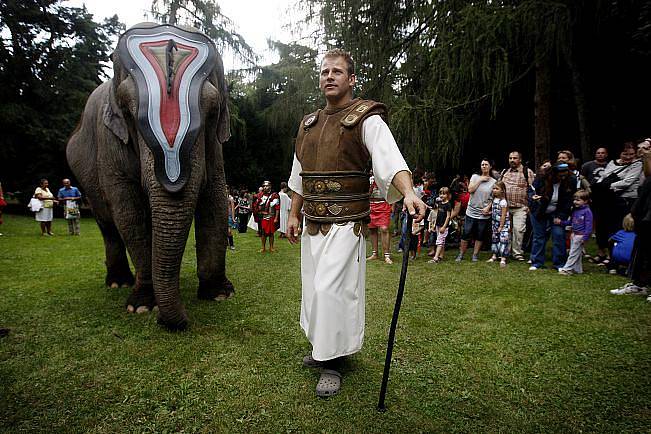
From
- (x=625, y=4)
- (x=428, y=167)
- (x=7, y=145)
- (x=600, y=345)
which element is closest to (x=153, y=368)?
(x=600, y=345)

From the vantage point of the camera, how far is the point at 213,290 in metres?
4.71

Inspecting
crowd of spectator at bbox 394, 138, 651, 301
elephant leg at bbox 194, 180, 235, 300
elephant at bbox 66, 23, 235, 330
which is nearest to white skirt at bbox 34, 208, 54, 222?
elephant at bbox 66, 23, 235, 330

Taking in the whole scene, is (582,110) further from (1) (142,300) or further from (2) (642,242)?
(1) (142,300)

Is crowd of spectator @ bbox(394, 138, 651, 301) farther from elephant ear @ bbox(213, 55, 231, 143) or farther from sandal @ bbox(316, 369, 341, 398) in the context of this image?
sandal @ bbox(316, 369, 341, 398)

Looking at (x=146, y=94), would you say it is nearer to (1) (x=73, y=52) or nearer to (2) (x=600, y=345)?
(2) (x=600, y=345)

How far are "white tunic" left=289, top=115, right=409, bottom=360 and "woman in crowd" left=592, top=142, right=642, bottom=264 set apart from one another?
5.17 meters

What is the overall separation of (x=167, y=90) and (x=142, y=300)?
2.03 metres

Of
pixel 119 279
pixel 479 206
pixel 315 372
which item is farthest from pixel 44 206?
pixel 315 372

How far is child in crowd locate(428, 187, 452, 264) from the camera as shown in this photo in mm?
7621

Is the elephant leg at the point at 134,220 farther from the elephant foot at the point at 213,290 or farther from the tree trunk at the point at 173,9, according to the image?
the tree trunk at the point at 173,9

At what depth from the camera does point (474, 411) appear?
8.04 feet

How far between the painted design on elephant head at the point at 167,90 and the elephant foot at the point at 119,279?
104 inches

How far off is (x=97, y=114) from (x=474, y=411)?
4365mm

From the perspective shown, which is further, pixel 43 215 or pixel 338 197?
pixel 43 215
